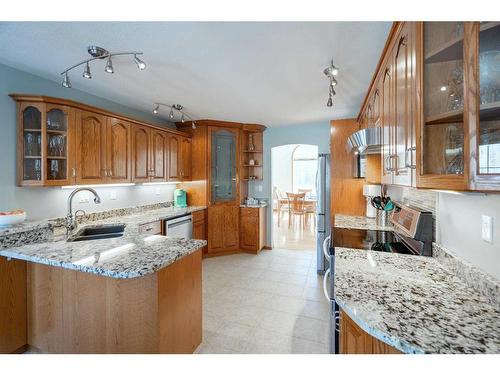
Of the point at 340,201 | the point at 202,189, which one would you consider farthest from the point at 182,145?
the point at 340,201

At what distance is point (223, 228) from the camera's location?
13.8 ft

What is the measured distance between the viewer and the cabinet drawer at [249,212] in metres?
4.23

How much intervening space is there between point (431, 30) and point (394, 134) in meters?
0.59

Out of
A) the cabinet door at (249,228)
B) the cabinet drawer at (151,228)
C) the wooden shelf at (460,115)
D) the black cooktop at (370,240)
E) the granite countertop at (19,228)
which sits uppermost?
the wooden shelf at (460,115)

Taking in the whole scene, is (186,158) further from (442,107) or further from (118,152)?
(442,107)

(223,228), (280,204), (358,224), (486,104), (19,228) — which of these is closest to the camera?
(486,104)

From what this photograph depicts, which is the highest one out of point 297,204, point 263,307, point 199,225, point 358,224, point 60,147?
point 60,147

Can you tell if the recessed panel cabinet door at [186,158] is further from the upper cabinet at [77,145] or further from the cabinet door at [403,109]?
the cabinet door at [403,109]

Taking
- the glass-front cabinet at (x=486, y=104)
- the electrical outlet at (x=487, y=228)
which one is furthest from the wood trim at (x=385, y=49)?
the electrical outlet at (x=487, y=228)

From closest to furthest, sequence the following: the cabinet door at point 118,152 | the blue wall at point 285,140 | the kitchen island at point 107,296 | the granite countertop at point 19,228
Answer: the kitchen island at point 107,296
the granite countertop at point 19,228
the cabinet door at point 118,152
the blue wall at point 285,140

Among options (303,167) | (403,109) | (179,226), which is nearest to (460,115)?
(403,109)

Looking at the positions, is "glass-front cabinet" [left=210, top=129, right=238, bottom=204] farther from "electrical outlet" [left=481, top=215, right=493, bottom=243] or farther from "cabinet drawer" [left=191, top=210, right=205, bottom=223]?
"electrical outlet" [left=481, top=215, right=493, bottom=243]

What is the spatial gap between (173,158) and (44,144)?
1741 mm
